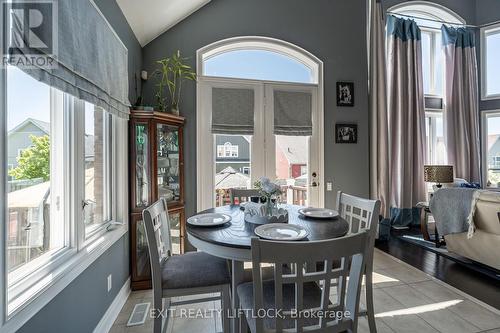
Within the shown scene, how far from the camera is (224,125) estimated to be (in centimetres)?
350

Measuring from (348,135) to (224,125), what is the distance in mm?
1812

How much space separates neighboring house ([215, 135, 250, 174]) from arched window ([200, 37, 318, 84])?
0.83 m

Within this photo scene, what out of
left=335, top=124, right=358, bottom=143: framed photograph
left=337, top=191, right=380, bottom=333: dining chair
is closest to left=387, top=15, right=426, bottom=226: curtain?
left=335, top=124, right=358, bottom=143: framed photograph

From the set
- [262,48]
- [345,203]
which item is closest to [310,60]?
[262,48]

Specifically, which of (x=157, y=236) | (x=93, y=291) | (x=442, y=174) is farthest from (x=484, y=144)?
(x=93, y=291)

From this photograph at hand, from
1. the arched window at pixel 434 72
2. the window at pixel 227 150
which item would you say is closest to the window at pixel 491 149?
the arched window at pixel 434 72

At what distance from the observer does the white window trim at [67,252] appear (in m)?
1.03

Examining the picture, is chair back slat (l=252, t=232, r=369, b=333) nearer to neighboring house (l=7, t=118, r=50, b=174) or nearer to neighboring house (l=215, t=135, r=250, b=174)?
neighboring house (l=7, t=118, r=50, b=174)

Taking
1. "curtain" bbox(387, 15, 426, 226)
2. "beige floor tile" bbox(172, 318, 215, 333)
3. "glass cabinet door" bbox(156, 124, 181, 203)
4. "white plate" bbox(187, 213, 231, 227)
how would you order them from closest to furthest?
1. "white plate" bbox(187, 213, 231, 227)
2. "beige floor tile" bbox(172, 318, 215, 333)
3. "glass cabinet door" bbox(156, 124, 181, 203)
4. "curtain" bbox(387, 15, 426, 226)

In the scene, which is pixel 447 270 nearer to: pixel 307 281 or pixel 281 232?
pixel 281 232

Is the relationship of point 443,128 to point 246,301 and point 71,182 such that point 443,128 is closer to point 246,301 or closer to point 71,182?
point 246,301

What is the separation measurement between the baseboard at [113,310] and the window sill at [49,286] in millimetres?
485

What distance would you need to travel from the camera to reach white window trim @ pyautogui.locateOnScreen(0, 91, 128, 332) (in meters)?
1.03

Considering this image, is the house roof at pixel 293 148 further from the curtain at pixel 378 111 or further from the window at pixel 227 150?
the curtain at pixel 378 111
